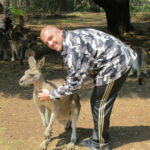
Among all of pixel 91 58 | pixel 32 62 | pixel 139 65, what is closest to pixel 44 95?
pixel 32 62

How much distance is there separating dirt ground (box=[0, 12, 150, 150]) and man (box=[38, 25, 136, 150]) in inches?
34.1

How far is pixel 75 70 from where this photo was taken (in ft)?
13.8

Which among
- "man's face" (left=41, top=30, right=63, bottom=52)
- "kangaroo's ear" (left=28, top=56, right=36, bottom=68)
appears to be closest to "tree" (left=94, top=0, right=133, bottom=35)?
"kangaroo's ear" (left=28, top=56, right=36, bottom=68)

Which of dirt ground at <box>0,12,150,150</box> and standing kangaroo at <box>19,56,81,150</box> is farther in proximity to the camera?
dirt ground at <box>0,12,150,150</box>

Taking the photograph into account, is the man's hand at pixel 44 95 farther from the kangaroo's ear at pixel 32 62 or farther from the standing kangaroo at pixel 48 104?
the kangaroo's ear at pixel 32 62

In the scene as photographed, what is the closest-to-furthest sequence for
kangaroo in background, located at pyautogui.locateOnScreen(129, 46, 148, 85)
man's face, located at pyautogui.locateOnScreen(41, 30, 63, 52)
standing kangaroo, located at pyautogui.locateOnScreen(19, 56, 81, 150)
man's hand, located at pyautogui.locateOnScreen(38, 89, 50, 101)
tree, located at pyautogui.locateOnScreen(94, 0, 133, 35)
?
man's face, located at pyautogui.locateOnScreen(41, 30, 63, 52), man's hand, located at pyautogui.locateOnScreen(38, 89, 50, 101), standing kangaroo, located at pyautogui.locateOnScreen(19, 56, 81, 150), kangaroo in background, located at pyautogui.locateOnScreen(129, 46, 148, 85), tree, located at pyautogui.locateOnScreen(94, 0, 133, 35)

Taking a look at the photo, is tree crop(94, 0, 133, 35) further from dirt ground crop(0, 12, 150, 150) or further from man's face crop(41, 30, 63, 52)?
man's face crop(41, 30, 63, 52)

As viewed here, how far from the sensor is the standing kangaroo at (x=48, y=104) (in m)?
4.84

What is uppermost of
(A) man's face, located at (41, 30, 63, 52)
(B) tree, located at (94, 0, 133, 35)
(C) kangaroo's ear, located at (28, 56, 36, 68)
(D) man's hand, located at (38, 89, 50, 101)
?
(A) man's face, located at (41, 30, 63, 52)

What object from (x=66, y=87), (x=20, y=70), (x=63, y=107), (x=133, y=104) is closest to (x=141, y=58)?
(x=133, y=104)

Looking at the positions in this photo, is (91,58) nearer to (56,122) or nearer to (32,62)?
(32,62)

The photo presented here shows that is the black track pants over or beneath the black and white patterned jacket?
beneath

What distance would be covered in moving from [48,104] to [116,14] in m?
10.2

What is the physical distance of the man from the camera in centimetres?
419
